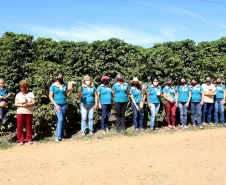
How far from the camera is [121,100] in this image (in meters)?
7.23

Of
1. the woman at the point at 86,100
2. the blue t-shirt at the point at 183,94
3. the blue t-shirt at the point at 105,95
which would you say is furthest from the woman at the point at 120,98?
the blue t-shirt at the point at 183,94

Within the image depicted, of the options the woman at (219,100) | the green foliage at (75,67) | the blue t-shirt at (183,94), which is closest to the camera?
the green foliage at (75,67)

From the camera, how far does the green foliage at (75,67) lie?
7375 millimetres

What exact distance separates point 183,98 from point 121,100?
2.31m

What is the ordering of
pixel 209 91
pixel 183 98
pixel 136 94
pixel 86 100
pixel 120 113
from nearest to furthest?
pixel 86 100
pixel 120 113
pixel 136 94
pixel 183 98
pixel 209 91

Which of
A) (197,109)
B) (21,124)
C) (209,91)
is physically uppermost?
(209,91)

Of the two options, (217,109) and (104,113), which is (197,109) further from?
(104,113)

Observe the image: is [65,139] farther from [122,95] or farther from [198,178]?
[198,178]

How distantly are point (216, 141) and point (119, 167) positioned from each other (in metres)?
3.34

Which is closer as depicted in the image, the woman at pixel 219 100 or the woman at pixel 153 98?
the woman at pixel 153 98

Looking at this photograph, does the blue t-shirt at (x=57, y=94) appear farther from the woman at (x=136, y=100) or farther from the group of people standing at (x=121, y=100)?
the woman at (x=136, y=100)

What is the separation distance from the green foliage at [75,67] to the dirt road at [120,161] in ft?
4.76

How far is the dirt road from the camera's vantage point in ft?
13.0

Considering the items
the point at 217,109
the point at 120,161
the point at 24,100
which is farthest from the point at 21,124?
the point at 217,109
